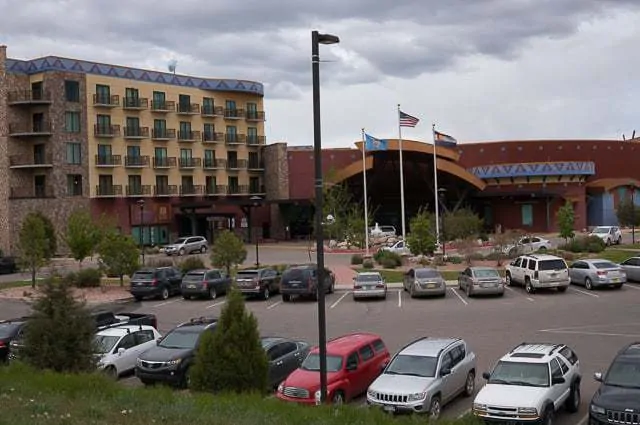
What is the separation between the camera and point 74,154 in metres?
71.8

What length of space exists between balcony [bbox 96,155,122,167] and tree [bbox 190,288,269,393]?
61.5 meters

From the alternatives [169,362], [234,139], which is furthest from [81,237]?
[234,139]

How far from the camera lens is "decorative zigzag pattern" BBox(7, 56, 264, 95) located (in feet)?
231

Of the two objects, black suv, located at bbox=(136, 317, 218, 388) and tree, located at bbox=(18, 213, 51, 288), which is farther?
tree, located at bbox=(18, 213, 51, 288)

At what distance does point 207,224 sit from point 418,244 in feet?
119

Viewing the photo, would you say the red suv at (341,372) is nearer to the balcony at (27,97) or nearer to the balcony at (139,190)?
the balcony at (27,97)

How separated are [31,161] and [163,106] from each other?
1433 centimetres

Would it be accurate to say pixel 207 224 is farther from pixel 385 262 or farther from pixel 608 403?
pixel 608 403

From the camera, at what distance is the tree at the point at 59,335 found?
1662cm

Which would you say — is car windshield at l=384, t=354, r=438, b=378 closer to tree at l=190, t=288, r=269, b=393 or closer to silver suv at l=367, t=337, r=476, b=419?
silver suv at l=367, t=337, r=476, b=419

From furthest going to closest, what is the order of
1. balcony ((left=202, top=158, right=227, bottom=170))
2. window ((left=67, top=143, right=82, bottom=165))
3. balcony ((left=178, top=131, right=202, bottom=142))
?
balcony ((left=202, top=158, right=227, bottom=170))
balcony ((left=178, top=131, right=202, bottom=142))
window ((left=67, top=143, right=82, bottom=165))

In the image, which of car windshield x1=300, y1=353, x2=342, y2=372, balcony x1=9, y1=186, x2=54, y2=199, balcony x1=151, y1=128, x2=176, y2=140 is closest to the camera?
car windshield x1=300, y1=353, x2=342, y2=372

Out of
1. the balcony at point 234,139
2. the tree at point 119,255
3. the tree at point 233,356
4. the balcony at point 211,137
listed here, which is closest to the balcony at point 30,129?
the balcony at point 211,137

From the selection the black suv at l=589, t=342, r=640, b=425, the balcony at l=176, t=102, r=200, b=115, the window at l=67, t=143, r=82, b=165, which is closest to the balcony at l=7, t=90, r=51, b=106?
the window at l=67, t=143, r=82, b=165
